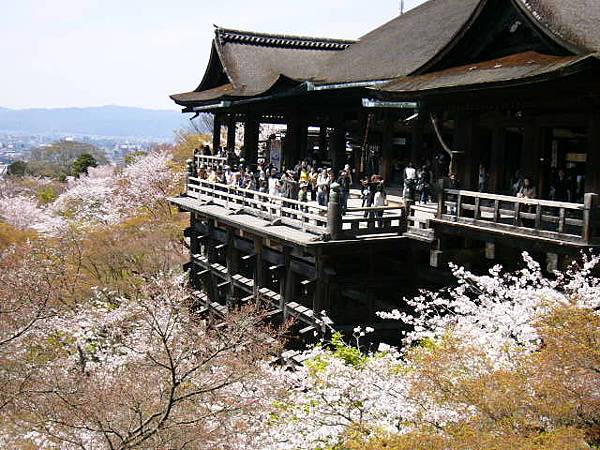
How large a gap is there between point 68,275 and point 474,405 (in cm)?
2180

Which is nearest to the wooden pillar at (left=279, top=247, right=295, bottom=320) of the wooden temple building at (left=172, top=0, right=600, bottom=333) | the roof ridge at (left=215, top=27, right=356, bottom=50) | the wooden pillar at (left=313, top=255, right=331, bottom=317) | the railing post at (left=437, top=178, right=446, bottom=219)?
the wooden temple building at (left=172, top=0, right=600, bottom=333)

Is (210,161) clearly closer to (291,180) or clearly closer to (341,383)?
(291,180)

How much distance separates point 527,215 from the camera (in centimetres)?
1247

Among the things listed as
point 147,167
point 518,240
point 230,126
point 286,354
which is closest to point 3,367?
point 286,354

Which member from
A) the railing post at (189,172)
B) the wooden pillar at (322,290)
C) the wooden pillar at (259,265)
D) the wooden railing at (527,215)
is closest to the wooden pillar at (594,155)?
the wooden railing at (527,215)

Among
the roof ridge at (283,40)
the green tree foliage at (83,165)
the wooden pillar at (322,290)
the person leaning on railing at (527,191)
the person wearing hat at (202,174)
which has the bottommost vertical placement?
the green tree foliage at (83,165)

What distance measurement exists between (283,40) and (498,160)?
1420 centimetres

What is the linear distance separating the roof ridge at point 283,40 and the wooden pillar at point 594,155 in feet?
53.5

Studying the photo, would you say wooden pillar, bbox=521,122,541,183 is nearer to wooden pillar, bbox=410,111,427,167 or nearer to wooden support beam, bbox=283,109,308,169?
wooden pillar, bbox=410,111,427,167

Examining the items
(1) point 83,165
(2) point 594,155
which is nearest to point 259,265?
(2) point 594,155

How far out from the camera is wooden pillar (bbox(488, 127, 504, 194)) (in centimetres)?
1479

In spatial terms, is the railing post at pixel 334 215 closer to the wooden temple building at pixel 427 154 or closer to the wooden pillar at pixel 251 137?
the wooden temple building at pixel 427 154

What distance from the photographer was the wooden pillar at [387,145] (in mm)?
19844

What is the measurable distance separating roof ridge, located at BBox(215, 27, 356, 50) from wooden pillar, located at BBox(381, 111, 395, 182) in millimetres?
8324
